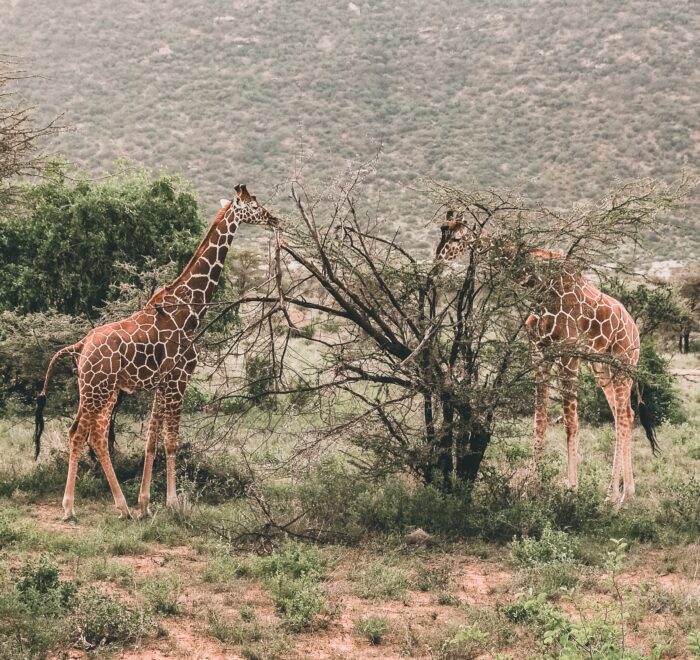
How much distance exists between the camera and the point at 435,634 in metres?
6.00

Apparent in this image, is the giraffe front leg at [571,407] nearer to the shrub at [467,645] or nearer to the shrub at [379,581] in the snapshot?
the shrub at [379,581]

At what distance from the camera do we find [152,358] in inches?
353

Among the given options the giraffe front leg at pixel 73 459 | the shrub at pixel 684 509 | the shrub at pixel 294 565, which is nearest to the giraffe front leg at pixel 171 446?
the giraffe front leg at pixel 73 459

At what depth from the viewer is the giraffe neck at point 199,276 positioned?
29.9 ft

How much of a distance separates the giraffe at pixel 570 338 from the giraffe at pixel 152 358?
7.44 feet

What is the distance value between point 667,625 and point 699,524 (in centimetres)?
269

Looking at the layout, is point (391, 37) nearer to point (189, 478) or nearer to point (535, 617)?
point (189, 478)

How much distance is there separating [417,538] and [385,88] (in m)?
39.9

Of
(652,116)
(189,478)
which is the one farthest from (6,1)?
(189,478)

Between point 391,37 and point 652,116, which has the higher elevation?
point 391,37

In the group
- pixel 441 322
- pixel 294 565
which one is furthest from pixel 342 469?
pixel 294 565

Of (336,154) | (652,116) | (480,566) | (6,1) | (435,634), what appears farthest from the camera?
(6,1)

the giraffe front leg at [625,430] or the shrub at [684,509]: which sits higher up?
the giraffe front leg at [625,430]

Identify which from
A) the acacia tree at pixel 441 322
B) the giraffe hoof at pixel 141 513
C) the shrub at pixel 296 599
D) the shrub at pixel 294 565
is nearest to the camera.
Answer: the shrub at pixel 296 599
